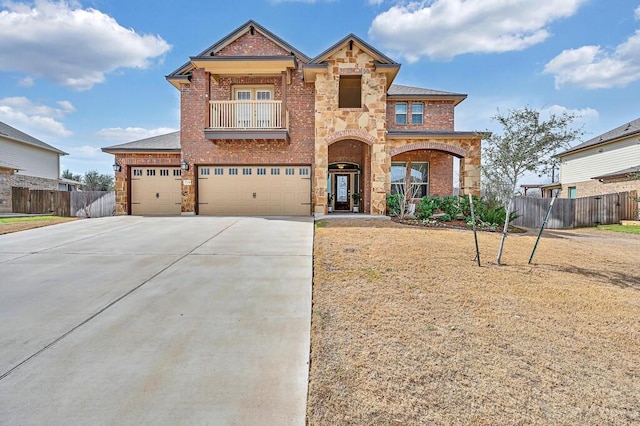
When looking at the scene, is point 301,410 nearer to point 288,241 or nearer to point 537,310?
point 537,310

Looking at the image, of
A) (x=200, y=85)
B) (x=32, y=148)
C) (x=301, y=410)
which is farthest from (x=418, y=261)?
(x=32, y=148)

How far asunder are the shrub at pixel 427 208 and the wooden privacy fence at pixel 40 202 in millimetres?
18717

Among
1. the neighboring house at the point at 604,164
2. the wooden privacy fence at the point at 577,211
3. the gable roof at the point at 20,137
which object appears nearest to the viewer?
the wooden privacy fence at the point at 577,211

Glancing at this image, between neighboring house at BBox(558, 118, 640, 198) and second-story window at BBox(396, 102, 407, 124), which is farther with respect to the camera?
neighboring house at BBox(558, 118, 640, 198)

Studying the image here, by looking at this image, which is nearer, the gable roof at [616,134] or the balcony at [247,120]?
the balcony at [247,120]

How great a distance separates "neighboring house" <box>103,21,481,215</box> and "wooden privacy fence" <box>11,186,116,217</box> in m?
2.65

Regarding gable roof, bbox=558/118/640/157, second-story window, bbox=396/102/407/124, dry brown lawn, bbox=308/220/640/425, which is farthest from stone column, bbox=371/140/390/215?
gable roof, bbox=558/118/640/157

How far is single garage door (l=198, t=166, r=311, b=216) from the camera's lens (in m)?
14.2

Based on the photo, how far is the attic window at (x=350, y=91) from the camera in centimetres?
1459

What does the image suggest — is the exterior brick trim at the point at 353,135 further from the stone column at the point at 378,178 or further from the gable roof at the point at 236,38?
the gable roof at the point at 236,38

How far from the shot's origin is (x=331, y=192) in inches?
675

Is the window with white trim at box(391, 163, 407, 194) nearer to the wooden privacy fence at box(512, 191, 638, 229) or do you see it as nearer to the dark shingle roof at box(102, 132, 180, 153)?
the wooden privacy fence at box(512, 191, 638, 229)

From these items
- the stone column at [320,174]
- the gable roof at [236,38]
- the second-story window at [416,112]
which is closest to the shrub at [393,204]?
the stone column at [320,174]

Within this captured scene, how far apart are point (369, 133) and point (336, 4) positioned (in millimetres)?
5456
